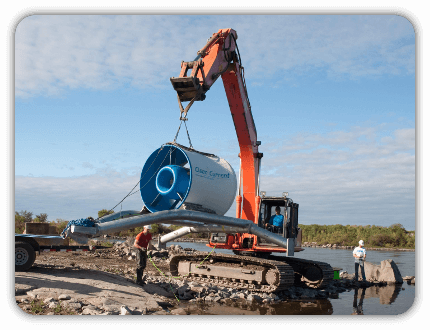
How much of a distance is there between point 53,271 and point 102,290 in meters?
2.35

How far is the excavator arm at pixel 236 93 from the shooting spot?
39.1 feet

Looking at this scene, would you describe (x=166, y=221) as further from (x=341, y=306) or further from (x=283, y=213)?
(x=341, y=306)

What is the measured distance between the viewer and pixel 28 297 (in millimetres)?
8633

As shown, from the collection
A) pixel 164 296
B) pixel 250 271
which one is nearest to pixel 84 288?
pixel 164 296

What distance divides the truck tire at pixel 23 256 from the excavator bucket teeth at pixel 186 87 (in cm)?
587

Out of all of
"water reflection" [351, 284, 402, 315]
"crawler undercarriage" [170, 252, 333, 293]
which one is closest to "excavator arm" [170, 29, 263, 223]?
"crawler undercarriage" [170, 252, 333, 293]

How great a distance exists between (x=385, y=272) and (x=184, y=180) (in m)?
10.6

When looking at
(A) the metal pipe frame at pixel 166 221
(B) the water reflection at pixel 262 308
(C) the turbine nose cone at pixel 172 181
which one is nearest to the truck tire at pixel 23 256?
(A) the metal pipe frame at pixel 166 221

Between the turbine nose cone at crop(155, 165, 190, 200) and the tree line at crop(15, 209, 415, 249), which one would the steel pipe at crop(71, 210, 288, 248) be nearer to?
the turbine nose cone at crop(155, 165, 190, 200)

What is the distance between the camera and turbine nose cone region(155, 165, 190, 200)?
1078 cm

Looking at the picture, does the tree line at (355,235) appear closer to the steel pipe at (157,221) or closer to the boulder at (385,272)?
the boulder at (385,272)

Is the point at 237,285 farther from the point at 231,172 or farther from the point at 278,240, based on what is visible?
the point at 231,172

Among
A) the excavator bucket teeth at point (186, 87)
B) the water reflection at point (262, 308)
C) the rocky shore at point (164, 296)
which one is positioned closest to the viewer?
the rocky shore at point (164, 296)
